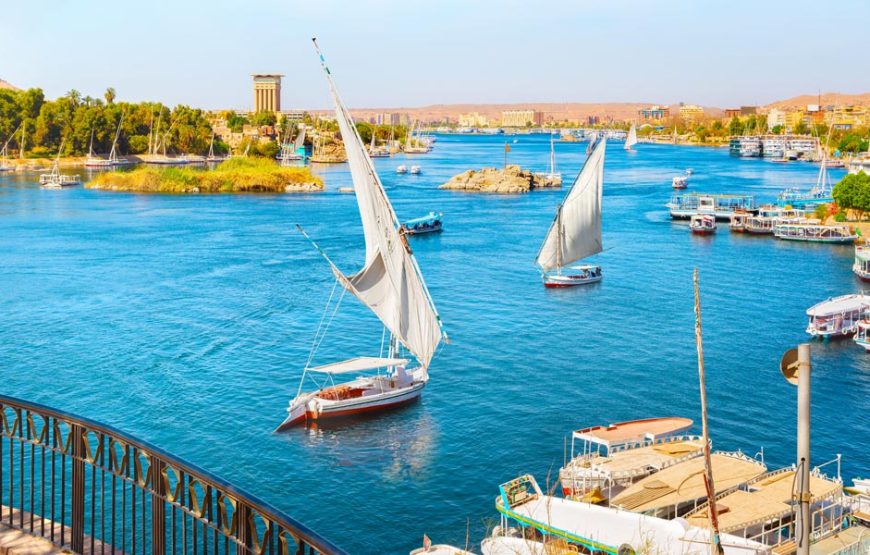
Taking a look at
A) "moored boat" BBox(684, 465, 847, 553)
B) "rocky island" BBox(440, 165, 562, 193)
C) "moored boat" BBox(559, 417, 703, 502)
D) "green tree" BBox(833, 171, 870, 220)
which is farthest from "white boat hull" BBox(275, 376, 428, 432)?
"rocky island" BBox(440, 165, 562, 193)

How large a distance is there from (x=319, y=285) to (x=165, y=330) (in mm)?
8262

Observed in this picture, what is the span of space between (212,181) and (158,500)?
68.4m

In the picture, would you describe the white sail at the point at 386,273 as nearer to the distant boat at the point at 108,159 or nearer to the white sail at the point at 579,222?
the white sail at the point at 579,222

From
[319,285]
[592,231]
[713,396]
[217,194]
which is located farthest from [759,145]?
[713,396]

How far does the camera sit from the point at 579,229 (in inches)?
1419

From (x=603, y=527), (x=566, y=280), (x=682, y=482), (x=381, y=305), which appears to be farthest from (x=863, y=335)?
(x=603, y=527)

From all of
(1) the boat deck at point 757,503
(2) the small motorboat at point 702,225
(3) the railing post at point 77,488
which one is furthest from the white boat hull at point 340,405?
(2) the small motorboat at point 702,225

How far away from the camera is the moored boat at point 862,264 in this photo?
34.0 meters

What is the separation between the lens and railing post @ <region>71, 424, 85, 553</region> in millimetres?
4551

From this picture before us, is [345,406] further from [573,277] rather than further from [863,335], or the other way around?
[573,277]

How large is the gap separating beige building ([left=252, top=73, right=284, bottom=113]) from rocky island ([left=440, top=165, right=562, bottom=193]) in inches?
4509

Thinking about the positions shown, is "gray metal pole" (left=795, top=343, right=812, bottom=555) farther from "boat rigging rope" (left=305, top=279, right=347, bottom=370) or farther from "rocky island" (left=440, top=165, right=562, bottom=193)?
"rocky island" (left=440, top=165, right=562, bottom=193)

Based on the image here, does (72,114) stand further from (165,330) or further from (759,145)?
(759,145)

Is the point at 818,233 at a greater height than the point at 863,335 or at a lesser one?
greater
